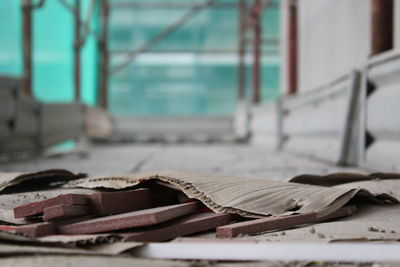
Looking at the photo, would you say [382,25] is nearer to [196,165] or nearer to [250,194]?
[196,165]

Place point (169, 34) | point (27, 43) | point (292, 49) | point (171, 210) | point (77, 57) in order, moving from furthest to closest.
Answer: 1. point (169, 34)
2. point (77, 57)
3. point (292, 49)
4. point (27, 43)
5. point (171, 210)

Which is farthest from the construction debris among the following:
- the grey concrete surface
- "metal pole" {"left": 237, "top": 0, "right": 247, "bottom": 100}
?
"metal pole" {"left": 237, "top": 0, "right": 247, "bottom": 100}

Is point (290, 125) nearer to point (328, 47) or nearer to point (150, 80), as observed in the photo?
point (328, 47)

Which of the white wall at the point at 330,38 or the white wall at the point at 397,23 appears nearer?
the white wall at the point at 397,23

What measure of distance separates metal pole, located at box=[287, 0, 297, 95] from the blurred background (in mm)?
15

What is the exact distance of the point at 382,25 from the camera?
3.55 m

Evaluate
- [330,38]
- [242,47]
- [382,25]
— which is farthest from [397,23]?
[242,47]

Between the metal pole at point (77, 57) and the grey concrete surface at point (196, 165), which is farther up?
the metal pole at point (77, 57)

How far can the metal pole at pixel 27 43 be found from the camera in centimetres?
577

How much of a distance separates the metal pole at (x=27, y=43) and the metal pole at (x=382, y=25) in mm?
3782

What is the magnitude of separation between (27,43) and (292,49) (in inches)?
136

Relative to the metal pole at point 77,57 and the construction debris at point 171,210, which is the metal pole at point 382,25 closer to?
the construction debris at point 171,210

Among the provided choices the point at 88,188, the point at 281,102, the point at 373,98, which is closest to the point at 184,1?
the point at 281,102

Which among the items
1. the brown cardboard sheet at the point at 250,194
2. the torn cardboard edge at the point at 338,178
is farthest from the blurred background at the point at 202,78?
the brown cardboard sheet at the point at 250,194
